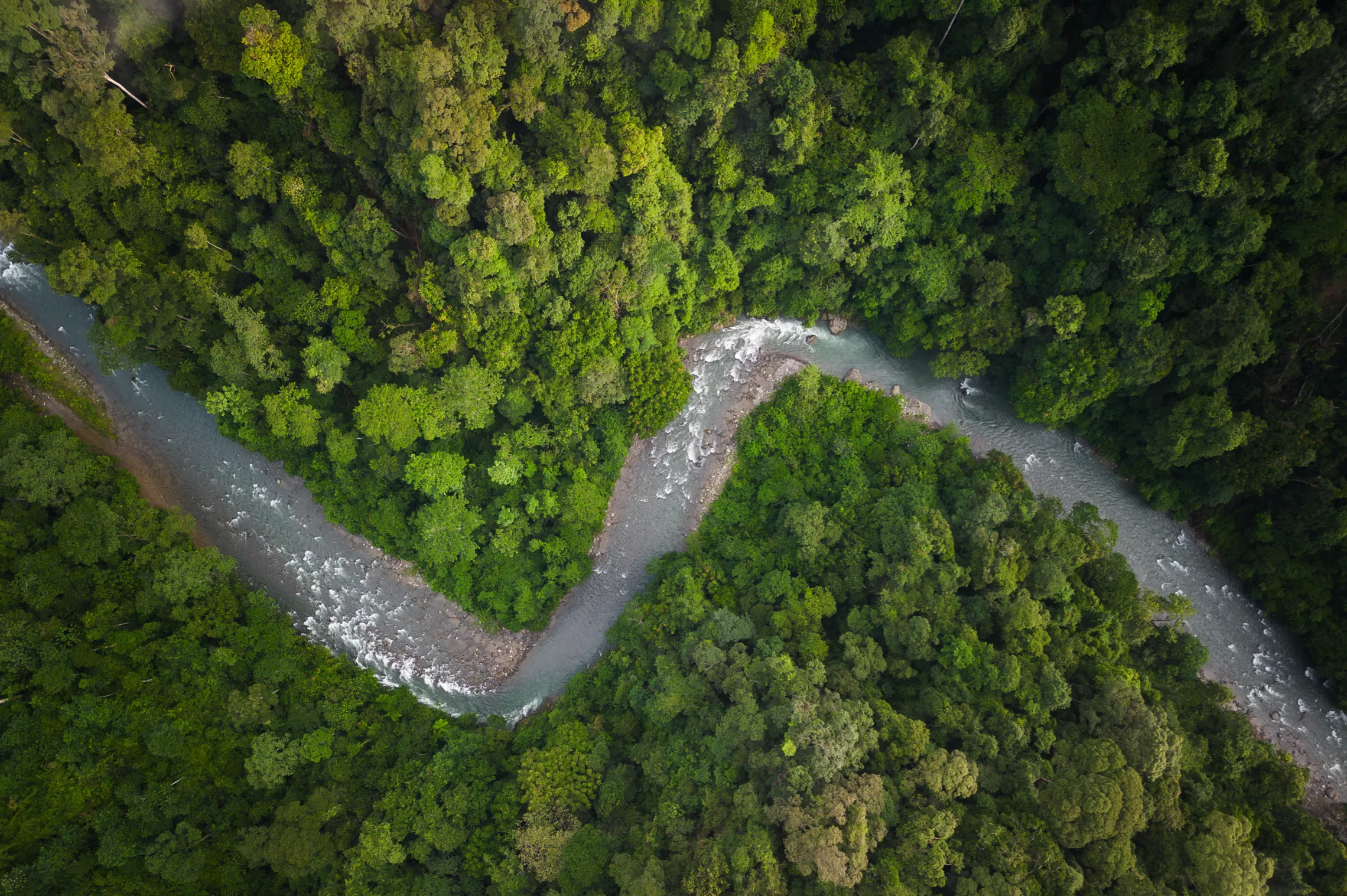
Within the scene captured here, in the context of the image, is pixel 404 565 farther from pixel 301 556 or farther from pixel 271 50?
pixel 271 50

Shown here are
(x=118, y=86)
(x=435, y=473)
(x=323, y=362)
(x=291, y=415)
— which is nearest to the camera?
(x=118, y=86)

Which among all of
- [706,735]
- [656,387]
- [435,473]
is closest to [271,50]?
[435,473]

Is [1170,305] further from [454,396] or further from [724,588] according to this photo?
[454,396]

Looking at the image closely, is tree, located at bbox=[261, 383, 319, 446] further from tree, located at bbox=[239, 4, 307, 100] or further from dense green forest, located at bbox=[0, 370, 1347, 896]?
tree, located at bbox=[239, 4, 307, 100]

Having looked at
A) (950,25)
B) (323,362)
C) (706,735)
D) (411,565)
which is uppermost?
(950,25)

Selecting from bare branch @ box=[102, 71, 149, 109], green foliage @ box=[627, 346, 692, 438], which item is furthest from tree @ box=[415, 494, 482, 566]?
bare branch @ box=[102, 71, 149, 109]

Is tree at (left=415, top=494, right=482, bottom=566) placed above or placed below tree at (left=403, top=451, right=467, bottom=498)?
below
